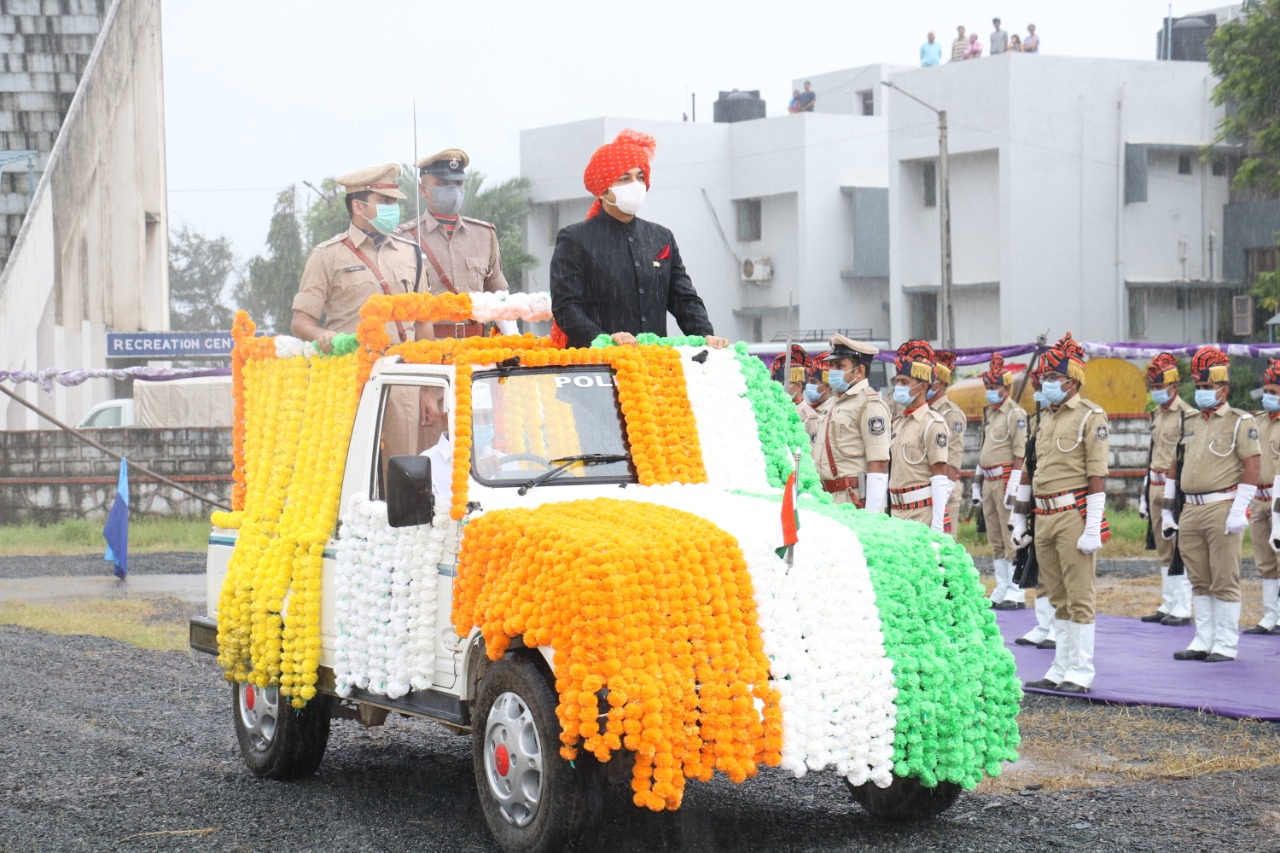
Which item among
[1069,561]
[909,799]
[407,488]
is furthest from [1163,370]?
[407,488]

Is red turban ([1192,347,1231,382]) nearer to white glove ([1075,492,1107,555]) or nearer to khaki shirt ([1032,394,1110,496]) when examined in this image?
khaki shirt ([1032,394,1110,496])

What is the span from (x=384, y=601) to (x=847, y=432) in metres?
5.92

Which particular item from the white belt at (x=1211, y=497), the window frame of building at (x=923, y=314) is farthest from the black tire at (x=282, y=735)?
the window frame of building at (x=923, y=314)

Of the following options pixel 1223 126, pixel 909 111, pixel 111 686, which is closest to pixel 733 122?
pixel 909 111

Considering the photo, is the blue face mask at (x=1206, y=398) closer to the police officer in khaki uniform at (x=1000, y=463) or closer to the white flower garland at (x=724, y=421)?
the police officer in khaki uniform at (x=1000, y=463)

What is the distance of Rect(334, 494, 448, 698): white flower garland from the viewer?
7215mm

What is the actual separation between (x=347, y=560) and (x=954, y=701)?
2724 mm

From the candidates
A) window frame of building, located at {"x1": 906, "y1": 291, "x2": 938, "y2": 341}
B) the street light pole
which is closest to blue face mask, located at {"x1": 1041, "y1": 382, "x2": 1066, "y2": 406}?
the street light pole

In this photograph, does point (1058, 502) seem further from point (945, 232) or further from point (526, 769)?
point (945, 232)

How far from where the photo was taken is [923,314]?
46.3 m

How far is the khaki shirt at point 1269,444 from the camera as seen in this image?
14.4 metres

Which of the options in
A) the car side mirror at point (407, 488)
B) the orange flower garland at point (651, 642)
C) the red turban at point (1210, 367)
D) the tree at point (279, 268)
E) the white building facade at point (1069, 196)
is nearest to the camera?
the orange flower garland at point (651, 642)

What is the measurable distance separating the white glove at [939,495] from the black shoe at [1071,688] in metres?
2.26

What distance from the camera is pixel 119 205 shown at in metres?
33.4
